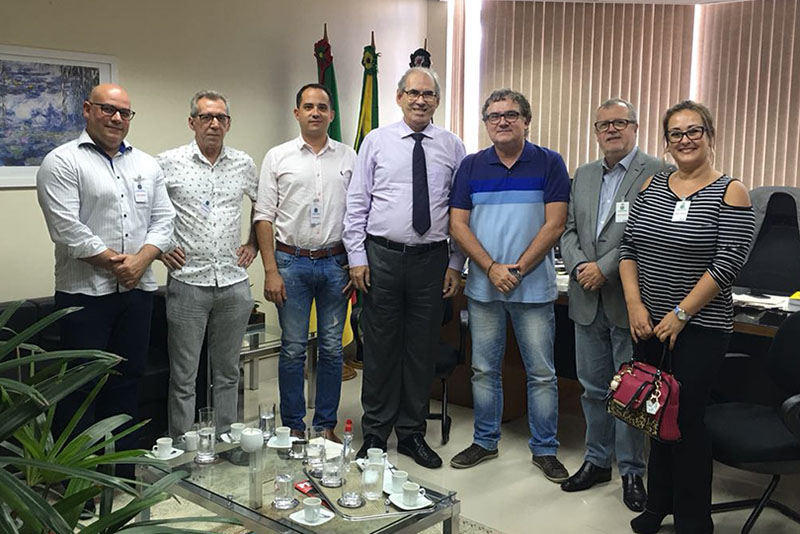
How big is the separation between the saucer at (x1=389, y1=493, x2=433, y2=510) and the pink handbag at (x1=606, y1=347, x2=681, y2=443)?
2.62 feet

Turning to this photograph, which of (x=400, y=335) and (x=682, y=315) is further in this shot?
(x=400, y=335)

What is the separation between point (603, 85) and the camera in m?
5.66

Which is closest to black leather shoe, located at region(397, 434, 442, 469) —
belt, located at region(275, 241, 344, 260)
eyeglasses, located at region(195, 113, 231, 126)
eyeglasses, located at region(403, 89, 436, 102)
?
belt, located at region(275, 241, 344, 260)

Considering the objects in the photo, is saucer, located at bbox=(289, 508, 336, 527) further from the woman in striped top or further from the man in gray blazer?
the man in gray blazer

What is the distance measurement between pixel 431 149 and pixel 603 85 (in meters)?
2.91

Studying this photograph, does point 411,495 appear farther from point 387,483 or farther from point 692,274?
point 692,274

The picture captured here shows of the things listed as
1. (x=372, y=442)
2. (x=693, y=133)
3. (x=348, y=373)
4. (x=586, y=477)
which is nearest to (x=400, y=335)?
(x=372, y=442)

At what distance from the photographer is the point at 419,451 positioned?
336 cm

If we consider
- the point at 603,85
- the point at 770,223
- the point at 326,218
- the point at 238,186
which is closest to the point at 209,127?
the point at 238,186

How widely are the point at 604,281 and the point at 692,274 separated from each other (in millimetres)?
483

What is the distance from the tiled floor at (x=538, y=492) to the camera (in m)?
2.82

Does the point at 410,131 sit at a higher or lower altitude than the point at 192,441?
higher

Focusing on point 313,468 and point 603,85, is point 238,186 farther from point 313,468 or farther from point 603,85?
point 603,85

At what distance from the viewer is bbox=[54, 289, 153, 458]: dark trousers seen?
9.15 feet
